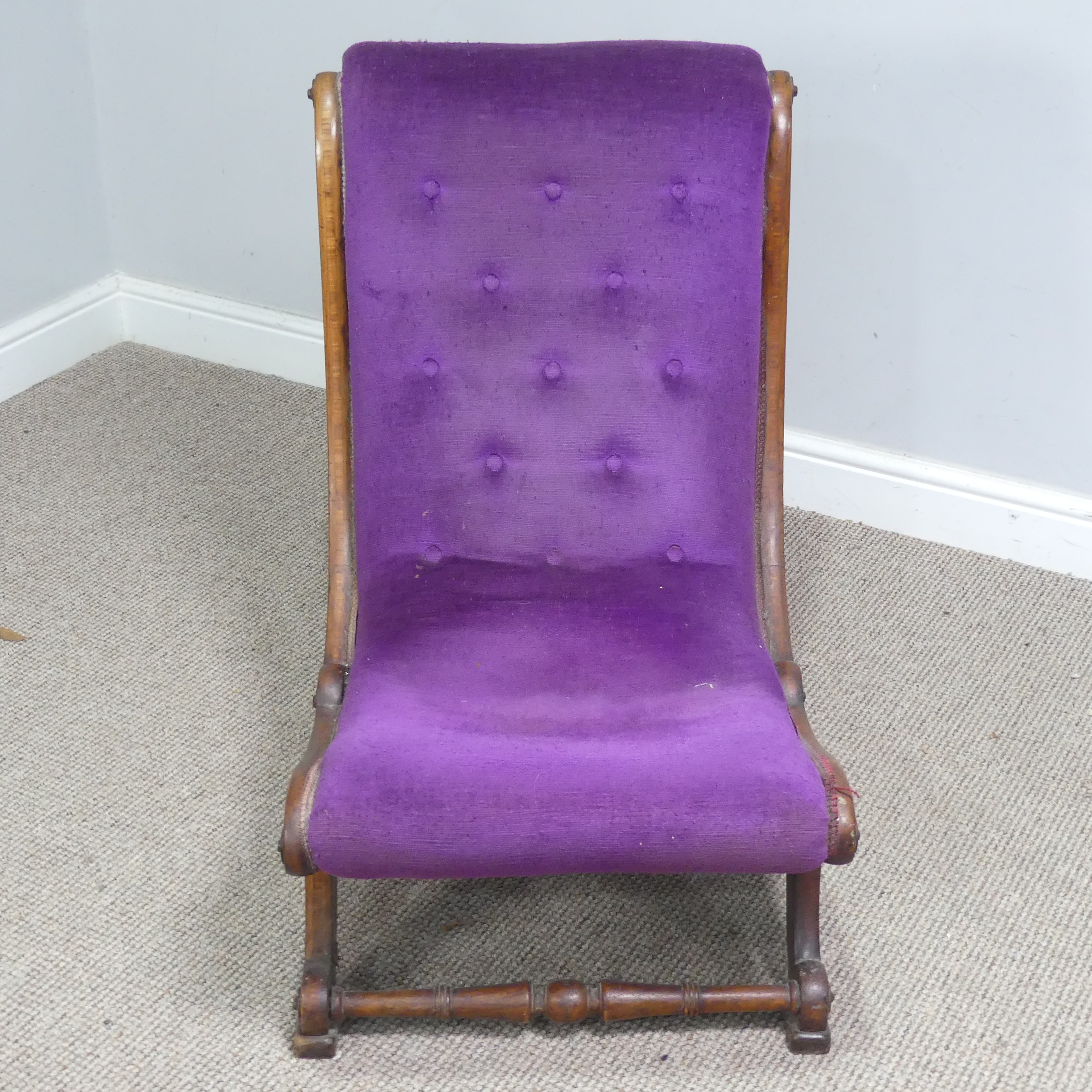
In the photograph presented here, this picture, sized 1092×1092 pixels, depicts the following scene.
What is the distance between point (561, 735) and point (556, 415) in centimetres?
40

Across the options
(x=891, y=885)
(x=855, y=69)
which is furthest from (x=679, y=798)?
(x=855, y=69)

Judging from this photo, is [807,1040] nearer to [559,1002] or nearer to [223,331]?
[559,1002]

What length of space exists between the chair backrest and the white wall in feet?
3.80

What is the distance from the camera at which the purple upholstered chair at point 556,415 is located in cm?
144

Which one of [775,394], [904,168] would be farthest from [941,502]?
[775,394]

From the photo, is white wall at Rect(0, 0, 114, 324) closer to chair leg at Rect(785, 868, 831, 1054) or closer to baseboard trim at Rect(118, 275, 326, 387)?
baseboard trim at Rect(118, 275, 326, 387)

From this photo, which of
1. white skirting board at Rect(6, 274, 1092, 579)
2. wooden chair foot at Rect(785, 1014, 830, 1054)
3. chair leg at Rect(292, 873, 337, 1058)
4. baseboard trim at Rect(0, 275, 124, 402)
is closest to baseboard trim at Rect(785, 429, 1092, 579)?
white skirting board at Rect(6, 274, 1092, 579)

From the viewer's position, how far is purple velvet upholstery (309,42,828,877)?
1519 millimetres

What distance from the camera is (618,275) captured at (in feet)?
5.19

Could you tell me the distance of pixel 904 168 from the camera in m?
2.01

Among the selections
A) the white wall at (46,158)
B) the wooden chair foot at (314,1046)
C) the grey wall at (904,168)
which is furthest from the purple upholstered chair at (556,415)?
the white wall at (46,158)

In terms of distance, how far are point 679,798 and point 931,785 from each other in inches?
23.9

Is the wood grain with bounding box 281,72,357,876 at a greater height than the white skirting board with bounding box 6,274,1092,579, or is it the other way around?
the wood grain with bounding box 281,72,357,876

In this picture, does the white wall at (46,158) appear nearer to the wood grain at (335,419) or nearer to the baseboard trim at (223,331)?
the baseboard trim at (223,331)
